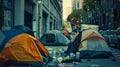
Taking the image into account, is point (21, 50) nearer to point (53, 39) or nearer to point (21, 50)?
point (21, 50)

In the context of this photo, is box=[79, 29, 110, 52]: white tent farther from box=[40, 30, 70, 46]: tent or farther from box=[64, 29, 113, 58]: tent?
box=[40, 30, 70, 46]: tent

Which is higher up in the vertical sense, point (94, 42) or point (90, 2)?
point (90, 2)

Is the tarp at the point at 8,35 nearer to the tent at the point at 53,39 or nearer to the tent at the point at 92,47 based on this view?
the tent at the point at 92,47

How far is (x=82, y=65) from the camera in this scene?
1616cm

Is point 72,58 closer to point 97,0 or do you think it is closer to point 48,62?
point 48,62

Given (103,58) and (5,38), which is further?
(103,58)

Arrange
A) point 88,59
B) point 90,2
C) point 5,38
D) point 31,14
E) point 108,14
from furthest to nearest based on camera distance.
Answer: point 90,2, point 108,14, point 31,14, point 88,59, point 5,38

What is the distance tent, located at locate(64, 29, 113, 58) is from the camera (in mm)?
20606

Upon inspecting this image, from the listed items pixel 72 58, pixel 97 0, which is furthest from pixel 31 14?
pixel 97 0

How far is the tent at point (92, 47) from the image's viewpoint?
20.6 metres

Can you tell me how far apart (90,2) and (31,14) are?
152 ft

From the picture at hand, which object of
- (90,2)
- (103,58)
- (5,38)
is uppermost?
(90,2)

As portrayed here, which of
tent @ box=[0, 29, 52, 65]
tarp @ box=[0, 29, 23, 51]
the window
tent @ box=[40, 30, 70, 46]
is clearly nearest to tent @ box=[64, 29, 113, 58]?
tarp @ box=[0, 29, 23, 51]

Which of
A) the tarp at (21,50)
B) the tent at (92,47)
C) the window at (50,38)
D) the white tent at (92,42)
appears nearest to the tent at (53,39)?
the window at (50,38)
